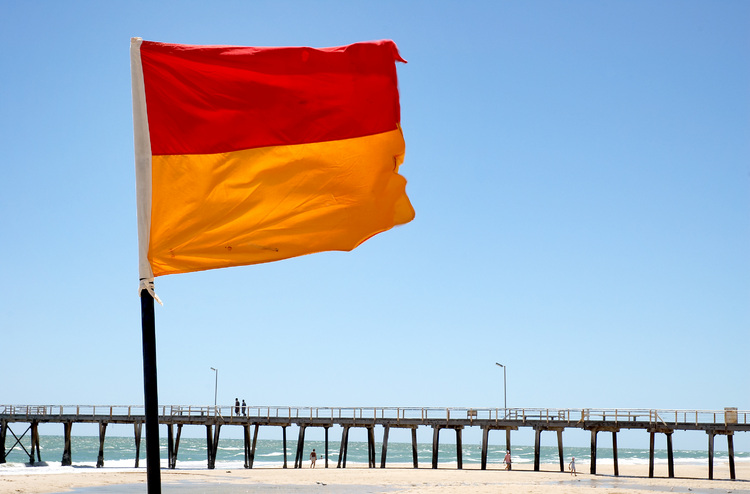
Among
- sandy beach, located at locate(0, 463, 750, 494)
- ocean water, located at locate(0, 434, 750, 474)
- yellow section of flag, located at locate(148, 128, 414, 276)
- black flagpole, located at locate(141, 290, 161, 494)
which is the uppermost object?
yellow section of flag, located at locate(148, 128, 414, 276)

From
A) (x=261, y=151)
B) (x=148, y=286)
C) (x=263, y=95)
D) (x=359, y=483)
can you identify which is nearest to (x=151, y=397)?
(x=148, y=286)

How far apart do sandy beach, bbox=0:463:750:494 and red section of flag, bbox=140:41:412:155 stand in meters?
27.8

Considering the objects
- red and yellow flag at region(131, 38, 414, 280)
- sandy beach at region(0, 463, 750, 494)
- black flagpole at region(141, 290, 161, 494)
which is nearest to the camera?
black flagpole at region(141, 290, 161, 494)

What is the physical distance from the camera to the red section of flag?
5.98 metres

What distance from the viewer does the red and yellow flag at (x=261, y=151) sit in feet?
19.5

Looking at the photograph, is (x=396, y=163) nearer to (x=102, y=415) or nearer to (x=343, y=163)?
(x=343, y=163)

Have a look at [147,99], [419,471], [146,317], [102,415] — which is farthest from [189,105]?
[102,415]

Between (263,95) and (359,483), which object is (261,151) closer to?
(263,95)

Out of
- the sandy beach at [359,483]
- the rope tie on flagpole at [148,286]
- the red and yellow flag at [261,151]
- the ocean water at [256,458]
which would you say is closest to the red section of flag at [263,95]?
the red and yellow flag at [261,151]

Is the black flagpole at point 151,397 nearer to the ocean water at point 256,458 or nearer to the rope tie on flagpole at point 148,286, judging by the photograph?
the rope tie on flagpole at point 148,286

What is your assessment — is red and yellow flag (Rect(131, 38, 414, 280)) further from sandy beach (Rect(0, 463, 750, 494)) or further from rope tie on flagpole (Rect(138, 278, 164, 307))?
sandy beach (Rect(0, 463, 750, 494))

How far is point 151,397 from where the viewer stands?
5211 millimetres

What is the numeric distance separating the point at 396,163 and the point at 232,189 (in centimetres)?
125

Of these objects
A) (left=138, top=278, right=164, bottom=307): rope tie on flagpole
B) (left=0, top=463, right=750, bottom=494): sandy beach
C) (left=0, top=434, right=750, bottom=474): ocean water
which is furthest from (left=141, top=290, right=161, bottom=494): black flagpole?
(left=0, top=434, right=750, bottom=474): ocean water
